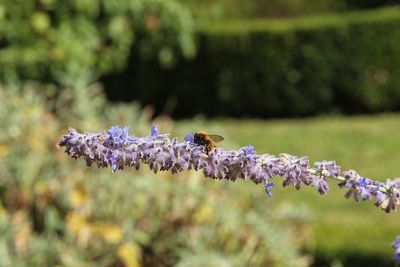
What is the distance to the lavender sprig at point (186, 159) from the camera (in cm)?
125

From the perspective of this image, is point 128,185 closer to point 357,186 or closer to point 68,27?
point 68,27

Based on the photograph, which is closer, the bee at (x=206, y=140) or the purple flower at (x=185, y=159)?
the purple flower at (x=185, y=159)

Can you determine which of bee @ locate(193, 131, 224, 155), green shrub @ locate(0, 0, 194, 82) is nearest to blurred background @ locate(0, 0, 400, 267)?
green shrub @ locate(0, 0, 194, 82)

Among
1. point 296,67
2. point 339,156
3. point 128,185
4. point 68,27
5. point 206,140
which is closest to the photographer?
point 206,140

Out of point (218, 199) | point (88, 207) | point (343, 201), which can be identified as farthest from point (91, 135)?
point (343, 201)

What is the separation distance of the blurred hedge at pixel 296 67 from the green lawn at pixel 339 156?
17.5 inches

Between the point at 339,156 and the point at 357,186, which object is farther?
the point at 339,156

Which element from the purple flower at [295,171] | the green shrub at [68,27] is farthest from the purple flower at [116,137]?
the green shrub at [68,27]

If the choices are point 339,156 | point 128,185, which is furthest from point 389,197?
point 339,156

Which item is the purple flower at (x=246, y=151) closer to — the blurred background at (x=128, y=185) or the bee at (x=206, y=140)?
the bee at (x=206, y=140)

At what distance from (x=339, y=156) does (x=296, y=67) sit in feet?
11.1

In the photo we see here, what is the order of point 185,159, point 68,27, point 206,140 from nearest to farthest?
point 185,159 < point 206,140 < point 68,27

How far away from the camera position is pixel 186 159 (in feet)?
4.18

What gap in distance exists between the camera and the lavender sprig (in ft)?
4.11
